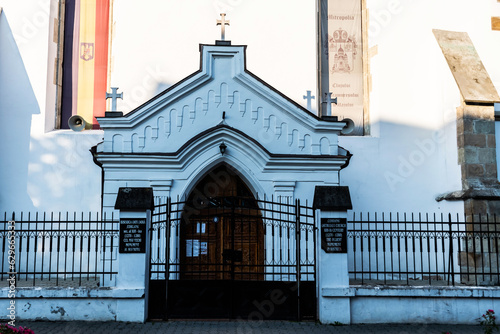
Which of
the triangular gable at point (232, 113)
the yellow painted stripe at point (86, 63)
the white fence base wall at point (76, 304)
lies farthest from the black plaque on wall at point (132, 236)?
the yellow painted stripe at point (86, 63)

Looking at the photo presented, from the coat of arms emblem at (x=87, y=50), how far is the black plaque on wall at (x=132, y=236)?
25.1ft

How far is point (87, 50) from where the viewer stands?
14836 millimetres

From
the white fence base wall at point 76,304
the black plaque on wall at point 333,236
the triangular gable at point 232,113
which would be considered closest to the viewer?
the white fence base wall at point 76,304

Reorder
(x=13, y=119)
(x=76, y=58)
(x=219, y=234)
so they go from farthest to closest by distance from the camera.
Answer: (x=76, y=58) < (x=13, y=119) < (x=219, y=234)

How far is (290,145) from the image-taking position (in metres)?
11.1

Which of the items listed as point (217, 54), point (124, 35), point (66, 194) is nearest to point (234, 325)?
point (217, 54)

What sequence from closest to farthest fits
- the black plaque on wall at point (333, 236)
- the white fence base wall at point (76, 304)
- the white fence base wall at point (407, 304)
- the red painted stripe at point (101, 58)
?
the white fence base wall at point (76, 304)
the white fence base wall at point (407, 304)
the black plaque on wall at point (333, 236)
the red painted stripe at point (101, 58)

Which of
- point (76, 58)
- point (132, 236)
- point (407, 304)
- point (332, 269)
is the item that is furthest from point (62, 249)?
point (407, 304)

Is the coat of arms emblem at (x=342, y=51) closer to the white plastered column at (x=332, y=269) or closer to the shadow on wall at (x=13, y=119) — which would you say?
the white plastered column at (x=332, y=269)

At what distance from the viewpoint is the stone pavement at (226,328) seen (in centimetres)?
789

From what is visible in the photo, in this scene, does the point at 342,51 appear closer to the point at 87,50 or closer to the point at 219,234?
the point at 219,234

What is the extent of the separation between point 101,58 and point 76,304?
8.20 metres

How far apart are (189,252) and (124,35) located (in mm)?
6287

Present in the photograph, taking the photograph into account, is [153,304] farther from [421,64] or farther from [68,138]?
[421,64]
